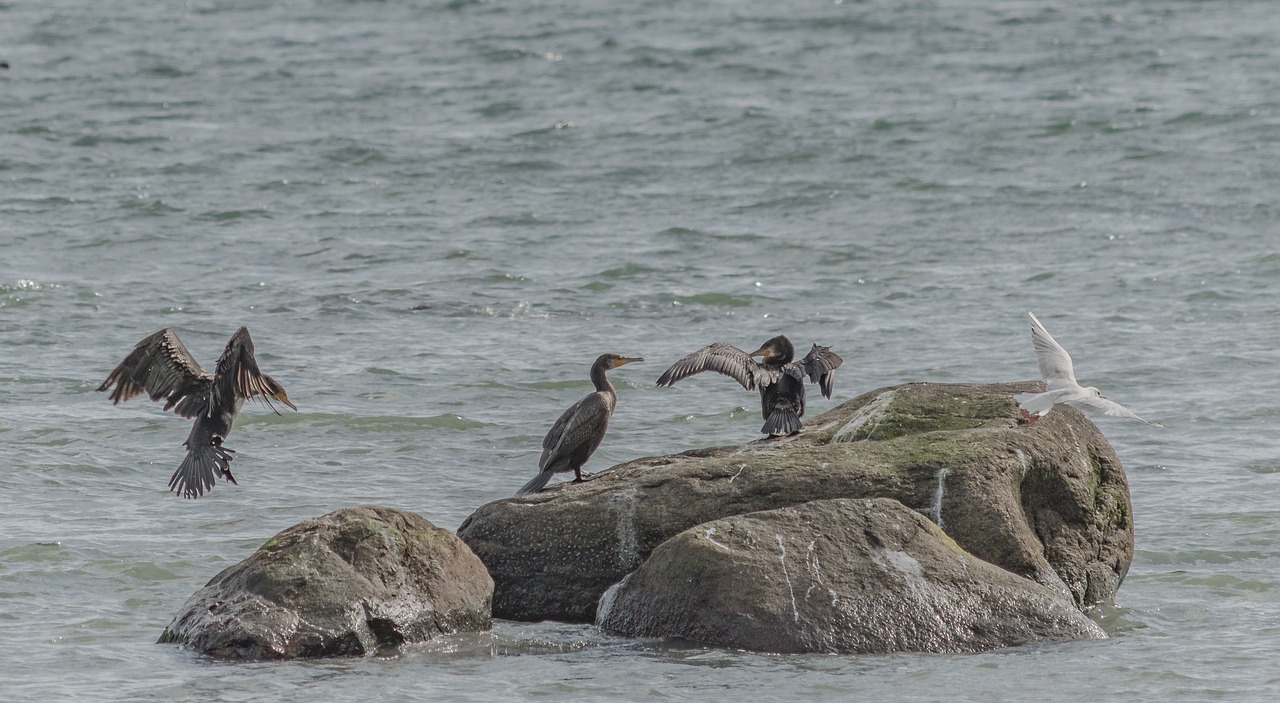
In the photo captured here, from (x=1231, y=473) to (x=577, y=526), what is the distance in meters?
4.64

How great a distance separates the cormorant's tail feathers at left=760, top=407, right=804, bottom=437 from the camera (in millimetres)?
8641

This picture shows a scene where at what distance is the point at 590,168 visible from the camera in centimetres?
2030

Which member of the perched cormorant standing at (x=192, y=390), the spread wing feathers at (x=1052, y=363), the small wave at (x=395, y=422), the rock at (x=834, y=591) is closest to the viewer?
the rock at (x=834, y=591)

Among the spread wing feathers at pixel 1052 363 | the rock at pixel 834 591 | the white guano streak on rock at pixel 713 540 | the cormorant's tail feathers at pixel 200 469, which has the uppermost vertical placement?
the spread wing feathers at pixel 1052 363

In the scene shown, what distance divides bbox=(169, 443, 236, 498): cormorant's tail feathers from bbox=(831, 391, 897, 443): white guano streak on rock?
3200 millimetres

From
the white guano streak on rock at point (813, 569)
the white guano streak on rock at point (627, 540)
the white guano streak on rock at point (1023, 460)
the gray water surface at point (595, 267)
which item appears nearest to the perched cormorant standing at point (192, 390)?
the gray water surface at point (595, 267)

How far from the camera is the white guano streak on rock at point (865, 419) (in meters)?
8.30

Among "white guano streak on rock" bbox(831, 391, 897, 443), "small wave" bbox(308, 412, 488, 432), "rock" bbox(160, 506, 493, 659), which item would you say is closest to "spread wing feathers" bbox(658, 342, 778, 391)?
"white guano streak on rock" bbox(831, 391, 897, 443)

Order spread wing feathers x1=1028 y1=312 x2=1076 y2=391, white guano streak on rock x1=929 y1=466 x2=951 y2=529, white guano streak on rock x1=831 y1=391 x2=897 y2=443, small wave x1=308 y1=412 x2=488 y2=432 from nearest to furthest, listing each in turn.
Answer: white guano streak on rock x1=929 y1=466 x2=951 y2=529
spread wing feathers x1=1028 y1=312 x2=1076 y2=391
white guano streak on rock x1=831 y1=391 x2=897 y2=443
small wave x1=308 y1=412 x2=488 y2=432

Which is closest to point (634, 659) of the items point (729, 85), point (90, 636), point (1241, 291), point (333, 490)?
point (90, 636)

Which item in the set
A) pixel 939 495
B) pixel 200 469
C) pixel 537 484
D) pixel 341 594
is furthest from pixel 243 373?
pixel 939 495

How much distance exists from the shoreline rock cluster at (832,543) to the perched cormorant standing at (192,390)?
5.51ft

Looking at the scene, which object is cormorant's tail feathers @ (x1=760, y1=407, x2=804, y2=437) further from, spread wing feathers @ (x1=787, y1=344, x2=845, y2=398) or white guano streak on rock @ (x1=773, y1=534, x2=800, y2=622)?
white guano streak on rock @ (x1=773, y1=534, x2=800, y2=622)

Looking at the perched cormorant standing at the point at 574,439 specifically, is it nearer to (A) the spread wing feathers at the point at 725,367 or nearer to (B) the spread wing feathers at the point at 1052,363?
(A) the spread wing feathers at the point at 725,367
